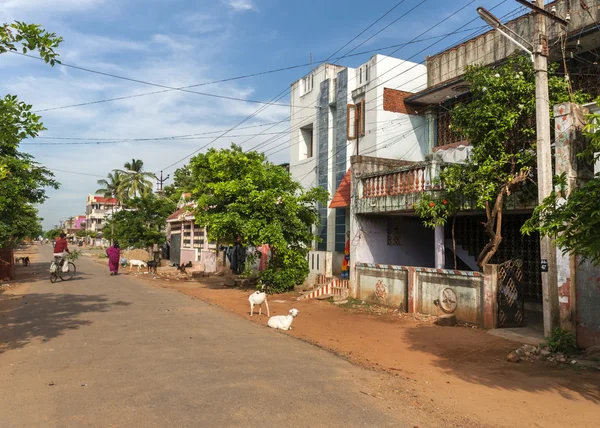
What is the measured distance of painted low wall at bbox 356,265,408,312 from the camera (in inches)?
507

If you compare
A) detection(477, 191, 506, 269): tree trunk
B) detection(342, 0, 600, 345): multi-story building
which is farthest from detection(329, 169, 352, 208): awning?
detection(477, 191, 506, 269): tree trunk

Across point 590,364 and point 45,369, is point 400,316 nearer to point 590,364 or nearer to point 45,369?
point 590,364

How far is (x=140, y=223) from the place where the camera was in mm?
31672

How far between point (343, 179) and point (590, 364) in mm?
12289

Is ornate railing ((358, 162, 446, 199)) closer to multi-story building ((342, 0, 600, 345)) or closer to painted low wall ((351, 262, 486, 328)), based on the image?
multi-story building ((342, 0, 600, 345))

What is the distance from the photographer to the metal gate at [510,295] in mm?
10211

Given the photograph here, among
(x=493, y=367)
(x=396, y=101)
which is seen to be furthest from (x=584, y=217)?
(x=396, y=101)

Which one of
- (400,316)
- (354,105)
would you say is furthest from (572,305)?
(354,105)

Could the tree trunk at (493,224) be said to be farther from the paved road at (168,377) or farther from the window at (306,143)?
the window at (306,143)

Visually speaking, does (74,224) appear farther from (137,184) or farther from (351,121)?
(351,121)

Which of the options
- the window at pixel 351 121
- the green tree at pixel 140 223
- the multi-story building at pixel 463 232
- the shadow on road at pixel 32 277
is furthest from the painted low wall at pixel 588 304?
the green tree at pixel 140 223

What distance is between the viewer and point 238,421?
4.38m

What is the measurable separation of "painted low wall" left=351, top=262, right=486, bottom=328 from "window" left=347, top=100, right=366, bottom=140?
21.3 feet

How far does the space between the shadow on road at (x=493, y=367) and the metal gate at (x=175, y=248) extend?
25663 mm
